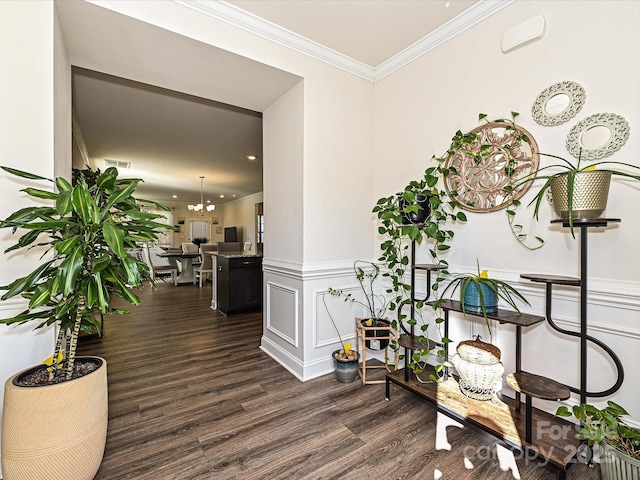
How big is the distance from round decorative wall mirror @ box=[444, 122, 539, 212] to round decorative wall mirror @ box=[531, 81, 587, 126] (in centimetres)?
12

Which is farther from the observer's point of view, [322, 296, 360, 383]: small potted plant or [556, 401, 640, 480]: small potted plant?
[322, 296, 360, 383]: small potted plant

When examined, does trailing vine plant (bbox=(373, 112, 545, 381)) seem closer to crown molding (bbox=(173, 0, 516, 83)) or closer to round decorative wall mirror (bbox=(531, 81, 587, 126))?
round decorative wall mirror (bbox=(531, 81, 587, 126))

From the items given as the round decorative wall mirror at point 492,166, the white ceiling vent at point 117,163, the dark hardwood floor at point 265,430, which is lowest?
the dark hardwood floor at point 265,430

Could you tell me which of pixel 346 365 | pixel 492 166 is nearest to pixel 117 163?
pixel 346 365

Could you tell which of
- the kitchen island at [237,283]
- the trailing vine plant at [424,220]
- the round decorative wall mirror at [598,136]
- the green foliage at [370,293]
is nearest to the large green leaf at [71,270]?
the trailing vine plant at [424,220]

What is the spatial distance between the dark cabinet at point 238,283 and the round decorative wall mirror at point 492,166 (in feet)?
11.2

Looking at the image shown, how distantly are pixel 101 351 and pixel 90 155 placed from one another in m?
4.26

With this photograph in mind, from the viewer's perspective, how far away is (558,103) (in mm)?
1792

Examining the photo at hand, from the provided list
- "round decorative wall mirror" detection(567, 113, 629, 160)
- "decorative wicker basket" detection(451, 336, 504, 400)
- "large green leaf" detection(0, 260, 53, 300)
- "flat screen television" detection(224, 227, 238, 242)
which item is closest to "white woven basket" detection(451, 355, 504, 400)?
"decorative wicker basket" detection(451, 336, 504, 400)

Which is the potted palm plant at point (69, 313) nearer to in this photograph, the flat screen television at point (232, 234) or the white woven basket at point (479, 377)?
the white woven basket at point (479, 377)

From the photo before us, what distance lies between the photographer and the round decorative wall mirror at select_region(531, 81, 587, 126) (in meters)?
1.71

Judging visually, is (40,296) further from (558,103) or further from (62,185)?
(558,103)

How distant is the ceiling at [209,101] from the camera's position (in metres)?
2.15

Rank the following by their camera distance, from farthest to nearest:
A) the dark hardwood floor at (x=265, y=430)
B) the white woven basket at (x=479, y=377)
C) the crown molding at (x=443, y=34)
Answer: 1. the crown molding at (x=443, y=34)
2. the white woven basket at (x=479, y=377)
3. the dark hardwood floor at (x=265, y=430)
